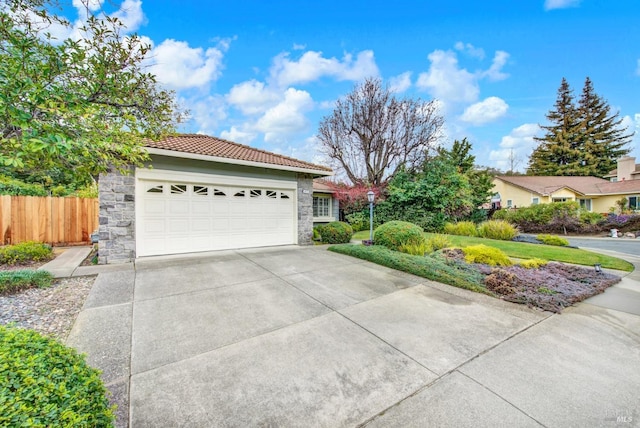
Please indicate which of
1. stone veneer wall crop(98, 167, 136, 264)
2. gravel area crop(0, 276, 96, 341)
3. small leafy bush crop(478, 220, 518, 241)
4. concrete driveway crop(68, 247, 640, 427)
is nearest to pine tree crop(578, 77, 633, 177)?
small leafy bush crop(478, 220, 518, 241)

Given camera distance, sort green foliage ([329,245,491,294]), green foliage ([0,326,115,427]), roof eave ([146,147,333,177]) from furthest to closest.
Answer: roof eave ([146,147,333,177]) < green foliage ([329,245,491,294]) < green foliage ([0,326,115,427])

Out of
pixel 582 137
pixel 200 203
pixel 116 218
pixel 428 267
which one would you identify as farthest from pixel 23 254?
pixel 582 137

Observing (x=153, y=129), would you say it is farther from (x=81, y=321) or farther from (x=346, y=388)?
(x=346, y=388)

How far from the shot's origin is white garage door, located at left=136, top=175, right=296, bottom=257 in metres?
6.95

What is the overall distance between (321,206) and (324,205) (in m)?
0.22

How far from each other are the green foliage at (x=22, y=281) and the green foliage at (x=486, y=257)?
9.10 m

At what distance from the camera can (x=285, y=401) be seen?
204 centimetres

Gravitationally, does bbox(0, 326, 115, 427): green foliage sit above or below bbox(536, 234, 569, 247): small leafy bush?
above

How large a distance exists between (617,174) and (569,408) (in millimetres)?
37678

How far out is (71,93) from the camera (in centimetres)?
283

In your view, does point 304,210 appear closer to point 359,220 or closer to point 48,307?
point 359,220

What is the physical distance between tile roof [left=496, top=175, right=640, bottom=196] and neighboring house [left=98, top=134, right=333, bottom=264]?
887 inches

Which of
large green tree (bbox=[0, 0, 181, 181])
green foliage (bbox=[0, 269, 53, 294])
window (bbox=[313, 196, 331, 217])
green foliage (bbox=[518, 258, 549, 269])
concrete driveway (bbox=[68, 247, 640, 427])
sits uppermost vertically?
large green tree (bbox=[0, 0, 181, 181])

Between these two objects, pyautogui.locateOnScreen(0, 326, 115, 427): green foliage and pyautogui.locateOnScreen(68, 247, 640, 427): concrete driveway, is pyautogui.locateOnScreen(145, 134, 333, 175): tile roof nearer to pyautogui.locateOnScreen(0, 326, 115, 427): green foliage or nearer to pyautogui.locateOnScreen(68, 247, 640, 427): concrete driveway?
pyautogui.locateOnScreen(68, 247, 640, 427): concrete driveway
